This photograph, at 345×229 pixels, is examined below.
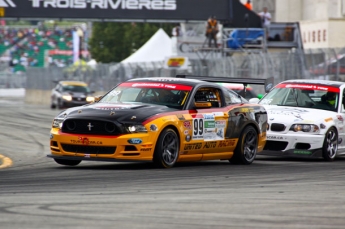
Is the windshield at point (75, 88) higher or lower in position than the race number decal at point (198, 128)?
lower

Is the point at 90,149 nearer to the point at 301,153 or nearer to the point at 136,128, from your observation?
the point at 136,128

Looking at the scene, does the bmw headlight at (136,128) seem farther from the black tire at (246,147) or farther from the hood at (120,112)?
the black tire at (246,147)

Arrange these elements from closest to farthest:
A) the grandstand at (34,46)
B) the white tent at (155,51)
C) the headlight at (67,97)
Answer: the headlight at (67,97), the white tent at (155,51), the grandstand at (34,46)

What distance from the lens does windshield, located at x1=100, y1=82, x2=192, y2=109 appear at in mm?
12969

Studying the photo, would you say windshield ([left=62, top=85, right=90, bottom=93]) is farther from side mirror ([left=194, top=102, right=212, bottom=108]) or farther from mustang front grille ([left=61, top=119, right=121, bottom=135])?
mustang front grille ([left=61, top=119, right=121, bottom=135])

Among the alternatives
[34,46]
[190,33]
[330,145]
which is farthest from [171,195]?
[34,46]

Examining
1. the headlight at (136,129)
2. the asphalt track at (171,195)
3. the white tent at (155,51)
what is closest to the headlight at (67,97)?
the white tent at (155,51)

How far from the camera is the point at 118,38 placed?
100 m

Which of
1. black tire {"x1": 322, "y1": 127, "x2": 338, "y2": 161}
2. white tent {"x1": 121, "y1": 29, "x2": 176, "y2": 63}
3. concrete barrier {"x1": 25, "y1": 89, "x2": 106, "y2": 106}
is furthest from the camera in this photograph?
white tent {"x1": 121, "y1": 29, "x2": 176, "y2": 63}

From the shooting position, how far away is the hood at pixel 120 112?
12000 millimetres

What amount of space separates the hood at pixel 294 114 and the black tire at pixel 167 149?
3.38 meters

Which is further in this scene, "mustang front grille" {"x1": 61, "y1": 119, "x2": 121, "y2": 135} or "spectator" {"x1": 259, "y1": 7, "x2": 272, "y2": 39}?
"spectator" {"x1": 259, "y1": 7, "x2": 272, "y2": 39}

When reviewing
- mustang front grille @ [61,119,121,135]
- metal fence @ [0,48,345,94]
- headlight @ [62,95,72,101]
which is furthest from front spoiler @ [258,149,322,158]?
headlight @ [62,95,72,101]

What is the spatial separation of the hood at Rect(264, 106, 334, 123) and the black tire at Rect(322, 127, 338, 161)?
286mm
